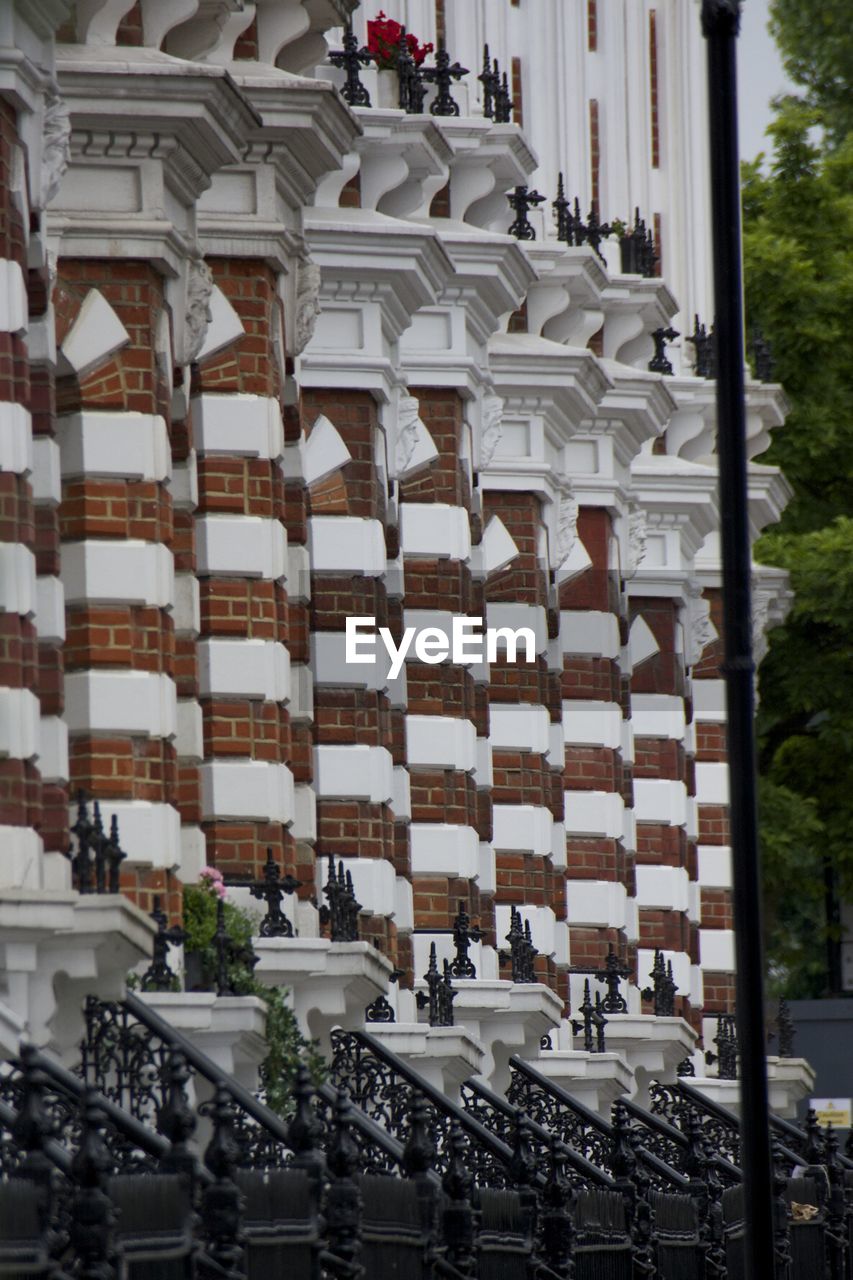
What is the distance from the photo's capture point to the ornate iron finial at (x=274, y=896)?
19656 millimetres

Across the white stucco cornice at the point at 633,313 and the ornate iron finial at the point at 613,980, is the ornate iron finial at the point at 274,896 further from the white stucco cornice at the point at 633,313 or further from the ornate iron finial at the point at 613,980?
the white stucco cornice at the point at 633,313

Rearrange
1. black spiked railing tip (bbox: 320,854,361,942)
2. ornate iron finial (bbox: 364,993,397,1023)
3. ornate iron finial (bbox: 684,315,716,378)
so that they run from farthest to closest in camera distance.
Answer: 1. ornate iron finial (bbox: 684,315,716,378)
2. ornate iron finial (bbox: 364,993,397,1023)
3. black spiked railing tip (bbox: 320,854,361,942)

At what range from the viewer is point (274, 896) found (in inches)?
776

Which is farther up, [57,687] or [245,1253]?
[57,687]

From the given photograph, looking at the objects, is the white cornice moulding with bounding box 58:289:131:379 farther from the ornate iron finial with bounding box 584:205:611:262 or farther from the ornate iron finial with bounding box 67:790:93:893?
the ornate iron finial with bounding box 584:205:611:262

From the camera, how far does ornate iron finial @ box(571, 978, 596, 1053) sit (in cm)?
2875

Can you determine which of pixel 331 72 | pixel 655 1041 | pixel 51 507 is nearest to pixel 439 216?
pixel 331 72

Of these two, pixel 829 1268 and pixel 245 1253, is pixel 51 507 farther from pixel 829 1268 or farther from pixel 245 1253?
pixel 829 1268

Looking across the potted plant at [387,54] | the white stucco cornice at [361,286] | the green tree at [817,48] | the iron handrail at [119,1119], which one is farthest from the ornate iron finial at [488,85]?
the green tree at [817,48]

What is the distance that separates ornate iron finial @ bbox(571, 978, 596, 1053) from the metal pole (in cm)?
1750

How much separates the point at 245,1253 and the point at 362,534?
31.8 feet

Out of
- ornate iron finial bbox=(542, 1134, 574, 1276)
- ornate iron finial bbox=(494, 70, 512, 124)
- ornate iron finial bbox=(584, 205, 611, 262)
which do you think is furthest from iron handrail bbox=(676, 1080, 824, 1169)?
ornate iron finial bbox=(542, 1134, 574, 1276)

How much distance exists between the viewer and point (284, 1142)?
1569cm

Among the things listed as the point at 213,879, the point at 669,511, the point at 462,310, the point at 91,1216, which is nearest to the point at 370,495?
the point at 462,310
